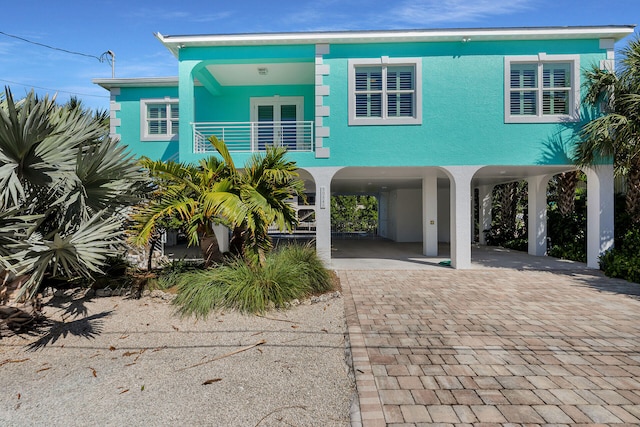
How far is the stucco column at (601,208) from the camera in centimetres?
986

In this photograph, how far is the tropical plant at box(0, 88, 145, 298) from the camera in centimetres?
437

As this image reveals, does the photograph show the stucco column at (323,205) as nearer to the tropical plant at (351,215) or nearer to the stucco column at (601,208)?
the stucco column at (601,208)

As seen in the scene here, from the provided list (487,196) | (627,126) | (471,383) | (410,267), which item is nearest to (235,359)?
(471,383)

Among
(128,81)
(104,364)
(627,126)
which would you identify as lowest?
(104,364)

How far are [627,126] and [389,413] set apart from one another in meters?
9.92

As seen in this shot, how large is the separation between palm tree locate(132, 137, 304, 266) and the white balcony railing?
3.78 meters

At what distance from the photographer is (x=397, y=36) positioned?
988 cm

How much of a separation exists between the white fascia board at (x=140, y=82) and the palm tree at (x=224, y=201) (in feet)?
23.7

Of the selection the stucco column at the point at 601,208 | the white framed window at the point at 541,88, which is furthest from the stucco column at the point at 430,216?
the stucco column at the point at 601,208

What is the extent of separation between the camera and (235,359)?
13.8 ft

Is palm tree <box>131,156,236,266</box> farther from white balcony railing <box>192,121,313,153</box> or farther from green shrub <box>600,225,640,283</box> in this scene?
green shrub <box>600,225,640,283</box>

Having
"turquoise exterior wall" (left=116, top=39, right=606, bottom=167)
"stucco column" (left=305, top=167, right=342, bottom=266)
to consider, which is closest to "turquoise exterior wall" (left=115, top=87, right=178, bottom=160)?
"turquoise exterior wall" (left=116, top=39, right=606, bottom=167)

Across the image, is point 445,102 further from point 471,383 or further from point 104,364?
point 104,364

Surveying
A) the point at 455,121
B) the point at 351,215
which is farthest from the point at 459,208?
the point at 351,215
